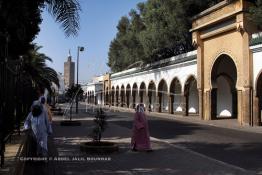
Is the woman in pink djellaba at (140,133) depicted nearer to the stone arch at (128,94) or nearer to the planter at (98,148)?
the planter at (98,148)

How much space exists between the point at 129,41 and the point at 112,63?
1693 centimetres

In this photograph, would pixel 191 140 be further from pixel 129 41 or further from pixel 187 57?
pixel 129 41

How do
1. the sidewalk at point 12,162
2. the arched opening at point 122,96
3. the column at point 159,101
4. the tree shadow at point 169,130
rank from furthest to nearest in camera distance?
the arched opening at point 122,96 < the column at point 159,101 < the tree shadow at point 169,130 < the sidewalk at point 12,162

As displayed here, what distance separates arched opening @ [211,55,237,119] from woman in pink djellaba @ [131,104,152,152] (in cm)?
1790

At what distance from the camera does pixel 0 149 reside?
8031 millimetres

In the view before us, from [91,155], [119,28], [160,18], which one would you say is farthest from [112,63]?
[91,155]

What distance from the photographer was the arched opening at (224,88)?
31031 mm

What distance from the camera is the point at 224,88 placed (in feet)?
119

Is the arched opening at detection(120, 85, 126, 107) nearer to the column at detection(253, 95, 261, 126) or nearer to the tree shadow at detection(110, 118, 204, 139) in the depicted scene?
the tree shadow at detection(110, 118, 204, 139)

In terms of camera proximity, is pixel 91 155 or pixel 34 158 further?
pixel 91 155

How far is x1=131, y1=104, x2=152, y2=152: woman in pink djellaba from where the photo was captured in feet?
43.4

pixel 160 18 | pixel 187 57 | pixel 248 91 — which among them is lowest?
pixel 248 91

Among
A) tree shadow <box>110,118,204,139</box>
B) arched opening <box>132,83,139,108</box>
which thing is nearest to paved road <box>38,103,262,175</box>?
tree shadow <box>110,118,204,139</box>

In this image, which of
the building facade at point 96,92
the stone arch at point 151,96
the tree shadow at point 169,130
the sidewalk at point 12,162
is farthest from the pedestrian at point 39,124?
the building facade at point 96,92
